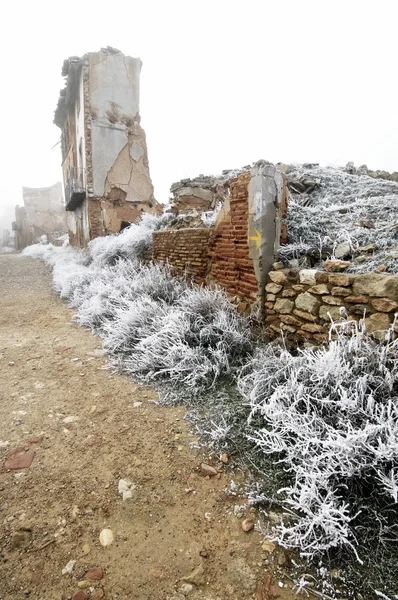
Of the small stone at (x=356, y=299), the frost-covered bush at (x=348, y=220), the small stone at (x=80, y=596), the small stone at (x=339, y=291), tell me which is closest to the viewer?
the small stone at (x=80, y=596)

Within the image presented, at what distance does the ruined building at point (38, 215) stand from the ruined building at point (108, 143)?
16752 millimetres

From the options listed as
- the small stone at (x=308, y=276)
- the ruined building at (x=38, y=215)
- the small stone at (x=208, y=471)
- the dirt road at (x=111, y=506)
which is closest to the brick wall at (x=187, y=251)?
the small stone at (x=308, y=276)

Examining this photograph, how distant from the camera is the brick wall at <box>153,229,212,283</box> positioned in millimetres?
4625

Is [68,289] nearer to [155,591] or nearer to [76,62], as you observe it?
[155,591]

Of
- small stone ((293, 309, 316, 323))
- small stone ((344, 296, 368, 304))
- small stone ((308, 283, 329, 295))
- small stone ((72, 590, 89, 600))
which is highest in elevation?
small stone ((308, 283, 329, 295))

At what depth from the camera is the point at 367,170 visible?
6621 millimetres

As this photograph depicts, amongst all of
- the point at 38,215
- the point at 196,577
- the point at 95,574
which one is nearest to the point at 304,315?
the point at 196,577

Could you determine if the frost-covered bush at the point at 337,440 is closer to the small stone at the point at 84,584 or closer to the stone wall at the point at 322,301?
the stone wall at the point at 322,301

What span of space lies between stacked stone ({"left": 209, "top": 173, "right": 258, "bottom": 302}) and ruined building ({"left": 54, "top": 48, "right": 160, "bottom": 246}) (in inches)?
261

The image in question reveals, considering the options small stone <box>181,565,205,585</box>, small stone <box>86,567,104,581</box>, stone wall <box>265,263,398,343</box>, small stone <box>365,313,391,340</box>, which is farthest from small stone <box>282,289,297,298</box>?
small stone <box>86,567,104,581</box>

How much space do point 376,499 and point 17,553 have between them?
1787 mm

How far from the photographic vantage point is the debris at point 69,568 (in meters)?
1.44

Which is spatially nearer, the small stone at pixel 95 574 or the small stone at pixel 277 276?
the small stone at pixel 95 574

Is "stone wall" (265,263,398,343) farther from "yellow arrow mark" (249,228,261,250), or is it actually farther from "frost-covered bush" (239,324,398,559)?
"yellow arrow mark" (249,228,261,250)
